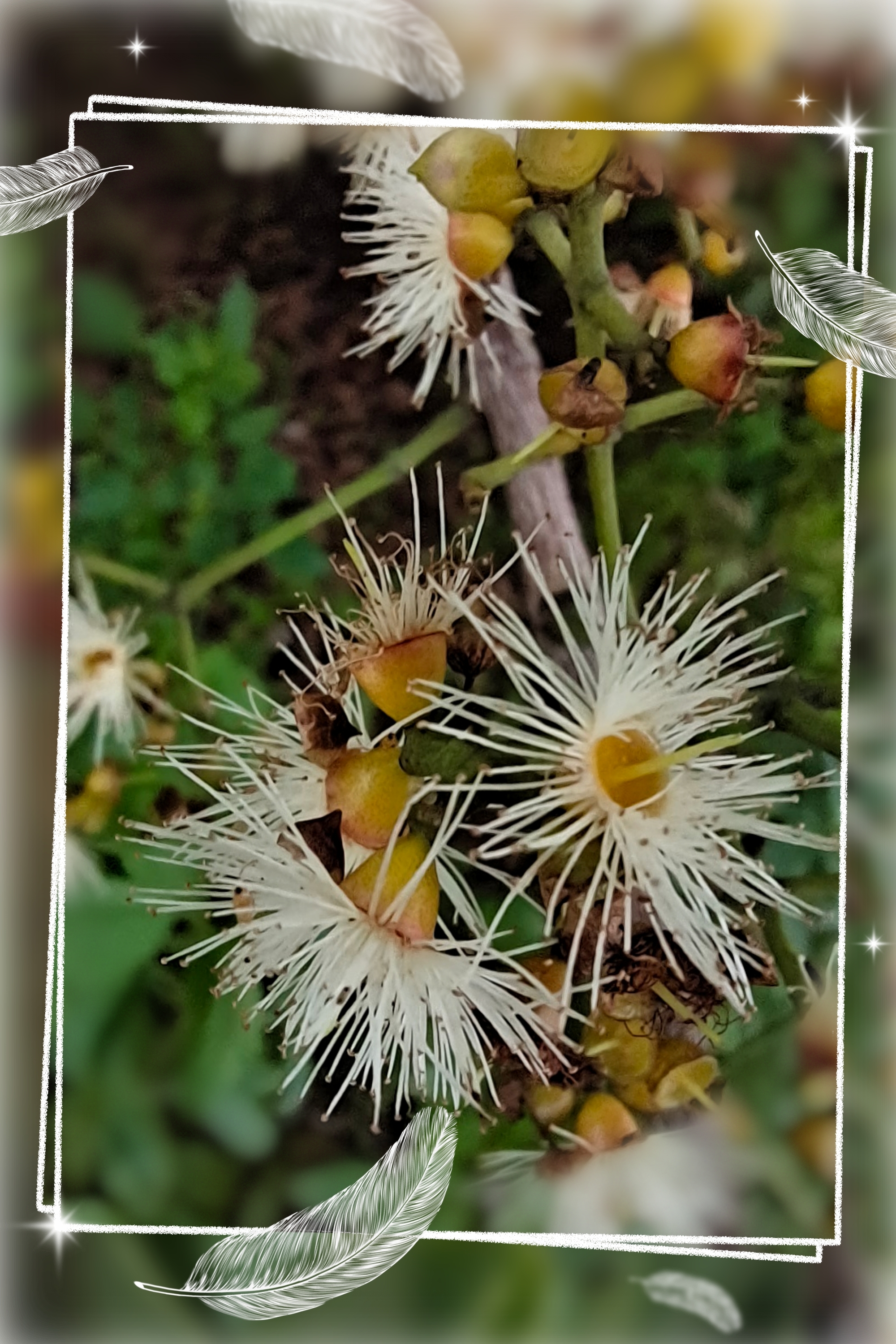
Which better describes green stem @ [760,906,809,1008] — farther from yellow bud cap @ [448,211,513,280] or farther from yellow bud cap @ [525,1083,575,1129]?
yellow bud cap @ [448,211,513,280]

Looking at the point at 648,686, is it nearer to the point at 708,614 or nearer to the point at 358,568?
the point at 708,614

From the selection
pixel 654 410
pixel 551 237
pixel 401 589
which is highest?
pixel 551 237

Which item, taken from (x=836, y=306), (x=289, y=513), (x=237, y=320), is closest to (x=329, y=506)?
(x=289, y=513)

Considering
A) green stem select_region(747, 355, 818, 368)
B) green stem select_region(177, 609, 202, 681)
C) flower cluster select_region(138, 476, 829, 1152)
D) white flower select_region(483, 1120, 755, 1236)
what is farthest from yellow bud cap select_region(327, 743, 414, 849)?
green stem select_region(747, 355, 818, 368)

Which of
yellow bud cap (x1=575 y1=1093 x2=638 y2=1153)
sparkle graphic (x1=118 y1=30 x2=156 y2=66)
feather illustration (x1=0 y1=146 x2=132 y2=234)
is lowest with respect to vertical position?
yellow bud cap (x1=575 y1=1093 x2=638 y2=1153)

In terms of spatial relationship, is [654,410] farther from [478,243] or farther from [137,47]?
[137,47]

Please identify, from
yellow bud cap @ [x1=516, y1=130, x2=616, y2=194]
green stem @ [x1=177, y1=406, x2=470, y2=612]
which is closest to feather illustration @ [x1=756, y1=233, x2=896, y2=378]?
yellow bud cap @ [x1=516, y1=130, x2=616, y2=194]

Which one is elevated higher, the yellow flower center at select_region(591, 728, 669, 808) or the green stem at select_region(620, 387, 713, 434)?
the green stem at select_region(620, 387, 713, 434)

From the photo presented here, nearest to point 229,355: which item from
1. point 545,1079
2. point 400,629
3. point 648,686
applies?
point 400,629
